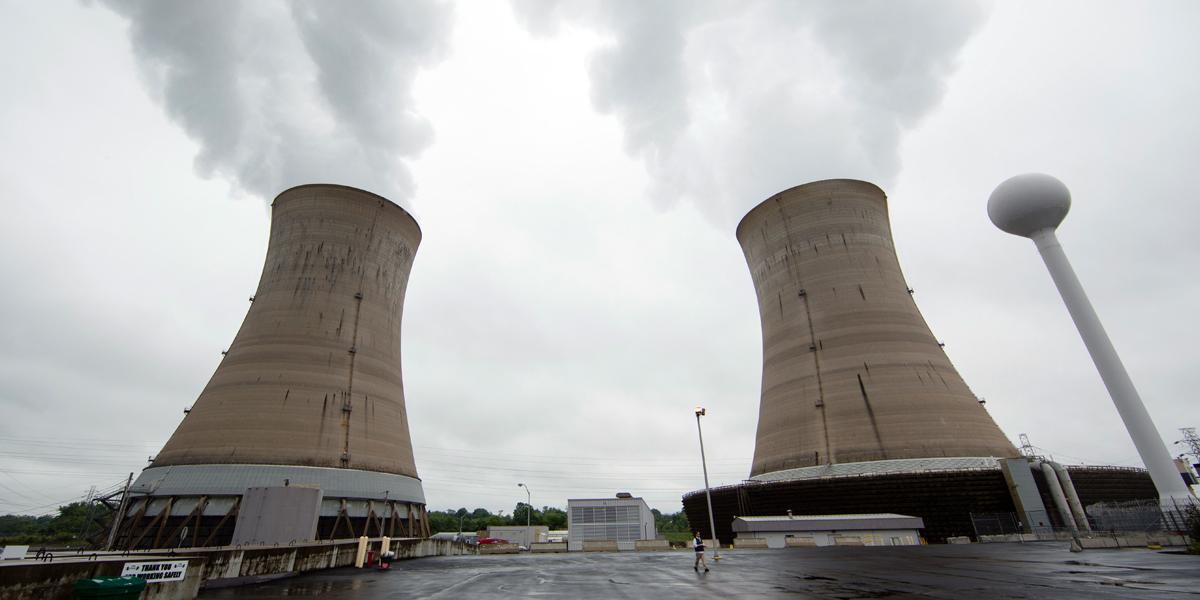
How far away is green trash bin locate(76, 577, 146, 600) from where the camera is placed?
783 cm

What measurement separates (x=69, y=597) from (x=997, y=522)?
37708 millimetres

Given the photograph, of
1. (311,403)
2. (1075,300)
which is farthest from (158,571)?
(1075,300)

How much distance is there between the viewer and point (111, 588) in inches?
314

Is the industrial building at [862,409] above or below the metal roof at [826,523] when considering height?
above

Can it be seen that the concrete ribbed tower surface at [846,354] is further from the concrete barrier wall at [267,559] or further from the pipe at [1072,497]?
the concrete barrier wall at [267,559]

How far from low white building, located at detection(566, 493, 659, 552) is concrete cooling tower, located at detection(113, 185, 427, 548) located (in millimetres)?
13030

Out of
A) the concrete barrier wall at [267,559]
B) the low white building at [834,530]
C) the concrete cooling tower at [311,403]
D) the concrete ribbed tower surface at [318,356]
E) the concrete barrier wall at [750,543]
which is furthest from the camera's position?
the concrete barrier wall at [750,543]

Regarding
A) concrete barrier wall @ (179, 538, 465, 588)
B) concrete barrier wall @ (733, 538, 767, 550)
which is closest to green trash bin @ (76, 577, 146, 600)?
concrete barrier wall @ (179, 538, 465, 588)

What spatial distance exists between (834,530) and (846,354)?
10170 millimetres

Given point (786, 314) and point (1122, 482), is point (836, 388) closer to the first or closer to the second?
point (786, 314)

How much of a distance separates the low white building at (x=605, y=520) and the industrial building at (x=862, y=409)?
25.2ft

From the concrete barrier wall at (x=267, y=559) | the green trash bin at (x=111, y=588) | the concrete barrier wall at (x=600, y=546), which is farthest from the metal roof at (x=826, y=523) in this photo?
the green trash bin at (x=111, y=588)

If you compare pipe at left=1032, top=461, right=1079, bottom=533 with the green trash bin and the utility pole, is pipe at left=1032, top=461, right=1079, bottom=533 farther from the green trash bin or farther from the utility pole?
the utility pole

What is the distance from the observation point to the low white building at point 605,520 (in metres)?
39.5
